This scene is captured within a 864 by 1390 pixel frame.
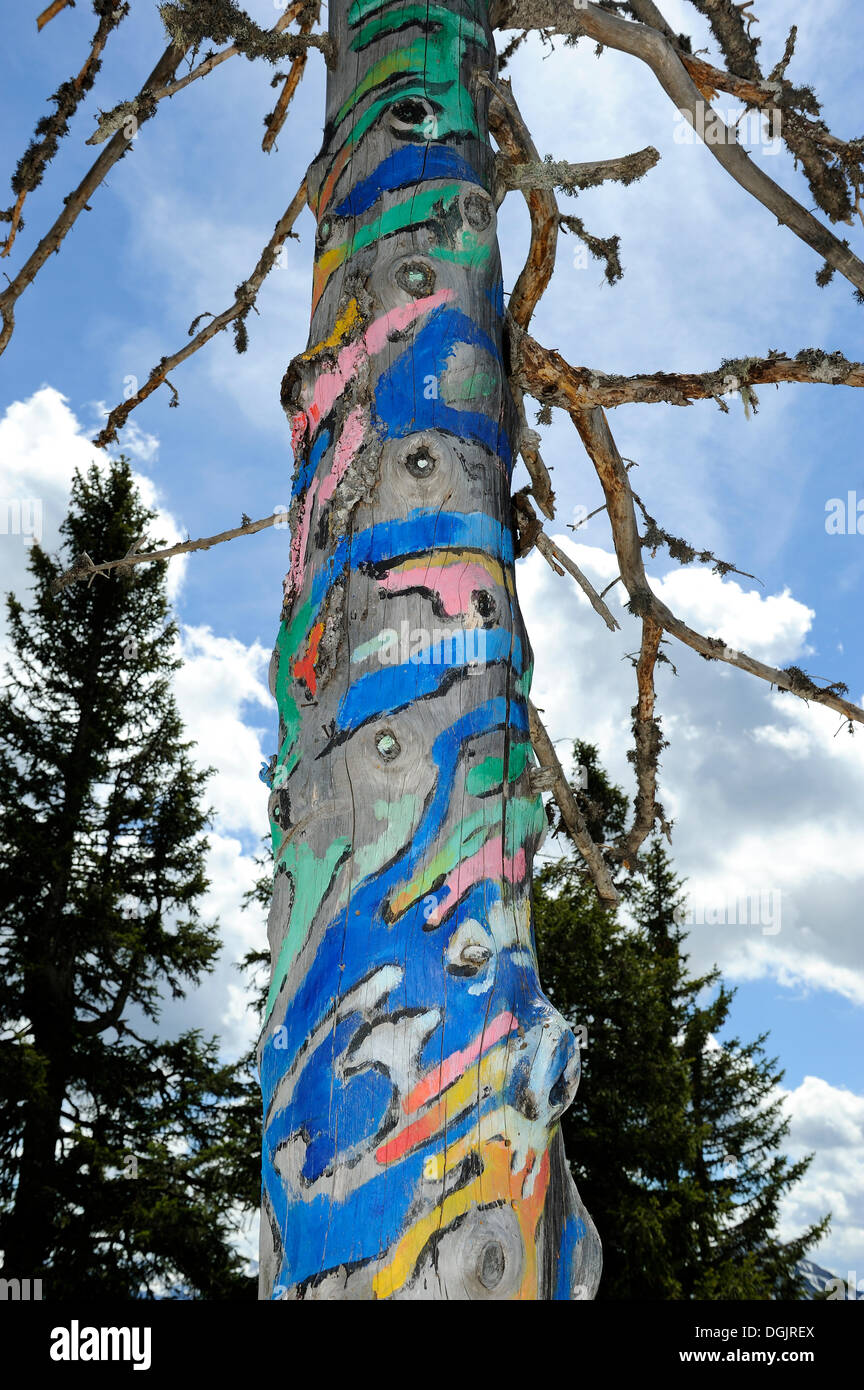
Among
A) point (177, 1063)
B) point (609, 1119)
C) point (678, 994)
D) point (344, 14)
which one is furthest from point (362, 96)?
point (678, 994)

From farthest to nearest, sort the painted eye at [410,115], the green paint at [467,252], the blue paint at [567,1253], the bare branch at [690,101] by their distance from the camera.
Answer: the bare branch at [690,101]
the painted eye at [410,115]
the green paint at [467,252]
the blue paint at [567,1253]

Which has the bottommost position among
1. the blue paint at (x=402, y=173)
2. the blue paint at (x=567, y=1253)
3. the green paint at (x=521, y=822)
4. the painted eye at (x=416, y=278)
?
the blue paint at (x=567, y=1253)

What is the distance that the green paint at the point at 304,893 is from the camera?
1.75 metres

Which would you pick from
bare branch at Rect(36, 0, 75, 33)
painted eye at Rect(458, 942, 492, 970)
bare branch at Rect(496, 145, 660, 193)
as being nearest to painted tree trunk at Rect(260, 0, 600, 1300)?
painted eye at Rect(458, 942, 492, 970)

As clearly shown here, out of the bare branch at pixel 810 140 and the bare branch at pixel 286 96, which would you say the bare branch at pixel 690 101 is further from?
the bare branch at pixel 286 96

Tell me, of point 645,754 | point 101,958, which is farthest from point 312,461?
point 101,958

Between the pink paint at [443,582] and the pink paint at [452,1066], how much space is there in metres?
0.75

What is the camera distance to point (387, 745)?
179 cm

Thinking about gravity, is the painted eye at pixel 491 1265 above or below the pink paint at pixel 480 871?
below

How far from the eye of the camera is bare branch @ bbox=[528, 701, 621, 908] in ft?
9.43

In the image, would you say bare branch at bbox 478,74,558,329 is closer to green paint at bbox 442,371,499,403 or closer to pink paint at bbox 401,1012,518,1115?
green paint at bbox 442,371,499,403

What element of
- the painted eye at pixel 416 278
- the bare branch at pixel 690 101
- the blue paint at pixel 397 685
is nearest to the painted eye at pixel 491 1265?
the blue paint at pixel 397 685

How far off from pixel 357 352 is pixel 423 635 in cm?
68

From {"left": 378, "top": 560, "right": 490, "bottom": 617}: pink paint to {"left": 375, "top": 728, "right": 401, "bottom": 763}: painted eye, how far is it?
0.91 ft
